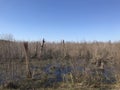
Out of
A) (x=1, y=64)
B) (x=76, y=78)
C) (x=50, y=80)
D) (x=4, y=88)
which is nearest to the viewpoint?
(x=4, y=88)

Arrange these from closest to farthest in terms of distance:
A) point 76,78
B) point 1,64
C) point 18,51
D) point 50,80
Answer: point 76,78 < point 50,80 < point 1,64 < point 18,51

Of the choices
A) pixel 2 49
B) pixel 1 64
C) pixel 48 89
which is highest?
pixel 2 49

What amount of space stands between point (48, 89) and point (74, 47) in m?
10.8

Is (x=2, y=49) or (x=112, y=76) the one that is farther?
(x=2, y=49)

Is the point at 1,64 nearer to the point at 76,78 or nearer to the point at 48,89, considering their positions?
the point at 48,89

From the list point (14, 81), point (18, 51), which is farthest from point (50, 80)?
point (18, 51)

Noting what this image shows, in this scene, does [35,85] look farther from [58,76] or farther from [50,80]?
[58,76]

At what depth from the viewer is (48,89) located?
7168 mm

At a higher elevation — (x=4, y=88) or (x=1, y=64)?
(x=1, y=64)

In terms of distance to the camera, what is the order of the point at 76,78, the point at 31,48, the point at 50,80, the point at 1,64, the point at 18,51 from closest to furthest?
the point at 76,78 < the point at 50,80 < the point at 1,64 < the point at 18,51 < the point at 31,48

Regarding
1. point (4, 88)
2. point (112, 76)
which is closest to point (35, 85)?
point (4, 88)

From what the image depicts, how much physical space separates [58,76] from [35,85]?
1.91 meters

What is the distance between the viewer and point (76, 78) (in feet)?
25.7

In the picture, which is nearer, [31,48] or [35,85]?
[35,85]
